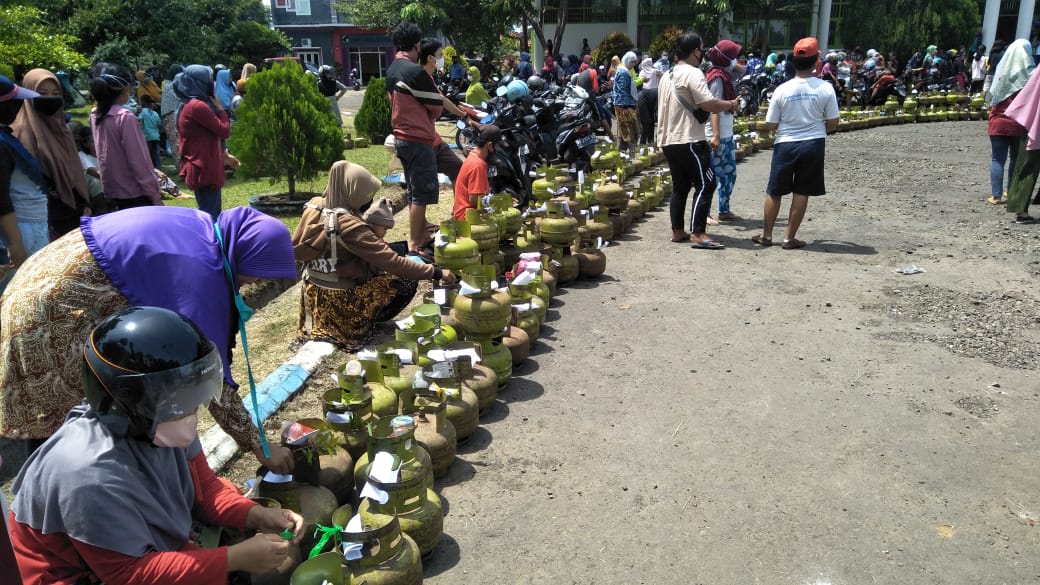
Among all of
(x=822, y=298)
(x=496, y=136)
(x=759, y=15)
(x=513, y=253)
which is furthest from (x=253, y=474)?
(x=759, y=15)

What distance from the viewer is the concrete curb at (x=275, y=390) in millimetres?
3648

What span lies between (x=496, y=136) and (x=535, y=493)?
378cm

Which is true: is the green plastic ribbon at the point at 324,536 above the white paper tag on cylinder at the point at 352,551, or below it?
above

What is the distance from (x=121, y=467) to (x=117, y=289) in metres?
0.86

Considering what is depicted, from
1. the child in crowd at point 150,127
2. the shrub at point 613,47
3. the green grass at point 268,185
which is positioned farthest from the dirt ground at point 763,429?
the shrub at point 613,47

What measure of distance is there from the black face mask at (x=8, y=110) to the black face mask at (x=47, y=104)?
0.87ft

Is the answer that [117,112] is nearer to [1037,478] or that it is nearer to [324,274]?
[324,274]

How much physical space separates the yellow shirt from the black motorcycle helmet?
582cm

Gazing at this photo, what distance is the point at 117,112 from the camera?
18.2 feet

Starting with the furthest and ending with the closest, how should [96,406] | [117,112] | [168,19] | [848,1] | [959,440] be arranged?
[848,1] → [168,19] → [117,112] → [959,440] → [96,406]

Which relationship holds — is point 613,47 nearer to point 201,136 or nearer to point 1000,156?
point 1000,156

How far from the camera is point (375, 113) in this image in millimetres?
13727

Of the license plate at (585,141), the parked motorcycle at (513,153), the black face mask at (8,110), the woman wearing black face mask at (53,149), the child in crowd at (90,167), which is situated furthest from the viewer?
the license plate at (585,141)

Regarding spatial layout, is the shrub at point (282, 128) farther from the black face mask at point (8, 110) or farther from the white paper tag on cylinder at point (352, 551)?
the white paper tag on cylinder at point (352, 551)
